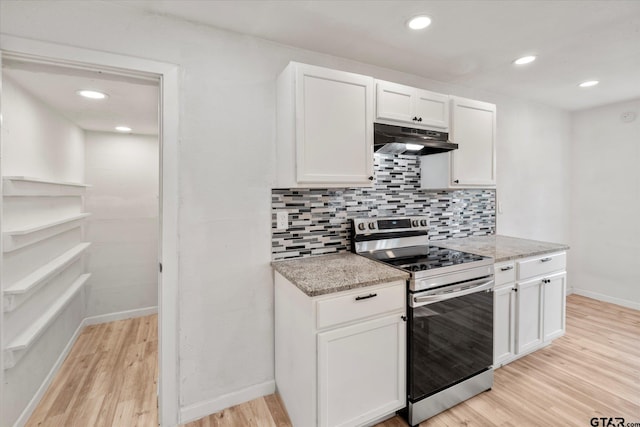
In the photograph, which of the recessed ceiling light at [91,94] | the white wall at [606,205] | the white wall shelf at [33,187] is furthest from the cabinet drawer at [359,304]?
the white wall at [606,205]

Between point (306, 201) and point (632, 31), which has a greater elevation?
point (632, 31)

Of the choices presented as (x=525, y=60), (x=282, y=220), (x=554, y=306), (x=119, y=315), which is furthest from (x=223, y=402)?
(x=525, y=60)

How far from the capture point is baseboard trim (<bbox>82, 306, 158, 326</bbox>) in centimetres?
321

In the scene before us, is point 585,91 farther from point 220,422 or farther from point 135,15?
point 220,422

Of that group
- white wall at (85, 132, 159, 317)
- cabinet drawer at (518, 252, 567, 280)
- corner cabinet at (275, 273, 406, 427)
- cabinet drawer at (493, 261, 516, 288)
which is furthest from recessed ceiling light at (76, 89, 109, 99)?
cabinet drawer at (518, 252, 567, 280)

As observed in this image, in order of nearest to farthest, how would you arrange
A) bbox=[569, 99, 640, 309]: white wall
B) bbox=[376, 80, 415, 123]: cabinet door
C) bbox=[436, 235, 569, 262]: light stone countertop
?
bbox=[376, 80, 415, 123]: cabinet door → bbox=[436, 235, 569, 262]: light stone countertop → bbox=[569, 99, 640, 309]: white wall

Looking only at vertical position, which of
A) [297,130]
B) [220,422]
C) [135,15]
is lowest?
[220,422]

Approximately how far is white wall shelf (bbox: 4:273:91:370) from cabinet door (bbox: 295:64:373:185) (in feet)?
5.91

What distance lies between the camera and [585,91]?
10.2ft

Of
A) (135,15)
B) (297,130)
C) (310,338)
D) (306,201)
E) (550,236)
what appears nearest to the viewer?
(310,338)

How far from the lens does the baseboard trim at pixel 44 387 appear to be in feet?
5.74

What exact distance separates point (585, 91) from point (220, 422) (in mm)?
4385

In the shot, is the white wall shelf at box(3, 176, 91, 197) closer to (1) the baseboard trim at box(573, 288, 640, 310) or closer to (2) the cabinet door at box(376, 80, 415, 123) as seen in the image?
(2) the cabinet door at box(376, 80, 415, 123)

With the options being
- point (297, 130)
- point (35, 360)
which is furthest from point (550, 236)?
point (35, 360)
